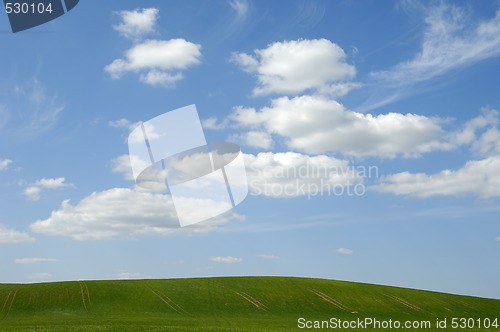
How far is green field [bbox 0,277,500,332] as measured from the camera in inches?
2697

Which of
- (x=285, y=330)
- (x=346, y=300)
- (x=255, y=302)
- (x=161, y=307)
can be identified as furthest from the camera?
(x=346, y=300)

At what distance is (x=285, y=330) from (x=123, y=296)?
3607 cm

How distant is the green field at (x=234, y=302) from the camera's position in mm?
Result: 68500

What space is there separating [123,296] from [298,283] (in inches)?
1274

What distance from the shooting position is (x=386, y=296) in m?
92.1

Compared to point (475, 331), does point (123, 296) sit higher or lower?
higher

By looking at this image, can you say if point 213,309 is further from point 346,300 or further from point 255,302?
point 346,300

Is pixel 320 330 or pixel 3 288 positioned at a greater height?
pixel 3 288

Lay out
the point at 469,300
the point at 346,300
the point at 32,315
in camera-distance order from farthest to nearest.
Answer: the point at 469,300
the point at 346,300
the point at 32,315

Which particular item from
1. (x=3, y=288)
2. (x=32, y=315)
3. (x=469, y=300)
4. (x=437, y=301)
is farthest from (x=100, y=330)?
(x=469, y=300)

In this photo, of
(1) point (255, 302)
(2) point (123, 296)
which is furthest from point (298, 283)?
(2) point (123, 296)

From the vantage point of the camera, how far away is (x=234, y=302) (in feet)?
259

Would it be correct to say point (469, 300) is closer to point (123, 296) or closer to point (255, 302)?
point (255, 302)

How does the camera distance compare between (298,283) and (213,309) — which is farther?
(298,283)
